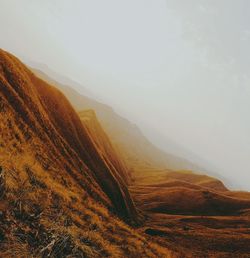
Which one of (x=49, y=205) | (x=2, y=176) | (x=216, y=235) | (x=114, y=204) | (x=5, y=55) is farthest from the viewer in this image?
(x=216, y=235)

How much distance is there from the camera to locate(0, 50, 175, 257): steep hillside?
900 centimetres

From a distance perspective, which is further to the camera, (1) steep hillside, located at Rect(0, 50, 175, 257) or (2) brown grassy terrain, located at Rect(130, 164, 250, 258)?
(2) brown grassy terrain, located at Rect(130, 164, 250, 258)

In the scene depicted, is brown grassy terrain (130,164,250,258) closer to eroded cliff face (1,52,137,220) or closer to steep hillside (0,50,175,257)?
steep hillside (0,50,175,257)

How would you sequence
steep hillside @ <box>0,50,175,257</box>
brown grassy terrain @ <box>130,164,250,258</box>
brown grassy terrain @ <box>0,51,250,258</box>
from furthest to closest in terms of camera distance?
brown grassy terrain @ <box>130,164,250,258</box> < brown grassy terrain @ <box>0,51,250,258</box> < steep hillside @ <box>0,50,175,257</box>

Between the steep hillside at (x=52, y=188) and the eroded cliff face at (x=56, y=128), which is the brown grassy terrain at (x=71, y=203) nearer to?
the steep hillside at (x=52, y=188)

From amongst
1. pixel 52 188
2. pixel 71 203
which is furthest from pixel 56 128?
pixel 52 188

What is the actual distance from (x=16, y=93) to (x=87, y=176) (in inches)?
533

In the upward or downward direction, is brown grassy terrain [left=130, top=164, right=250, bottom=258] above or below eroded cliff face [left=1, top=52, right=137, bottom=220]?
below

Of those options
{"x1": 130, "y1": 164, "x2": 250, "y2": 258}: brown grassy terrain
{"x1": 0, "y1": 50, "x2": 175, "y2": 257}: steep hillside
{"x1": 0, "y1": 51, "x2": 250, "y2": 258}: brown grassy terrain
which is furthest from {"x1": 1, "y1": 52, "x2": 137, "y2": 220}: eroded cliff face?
{"x1": 130, "y1": 164, "x2": 250, "y2": 258}: brown grassy terrain

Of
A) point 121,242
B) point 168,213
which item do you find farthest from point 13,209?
point 168,213

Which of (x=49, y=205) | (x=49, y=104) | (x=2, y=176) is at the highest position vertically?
(x=49, y=104)

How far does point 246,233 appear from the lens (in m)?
39.5

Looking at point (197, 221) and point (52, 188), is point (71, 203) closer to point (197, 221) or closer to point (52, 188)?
point (52, 188)

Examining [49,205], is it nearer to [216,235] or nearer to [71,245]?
[71,245]
